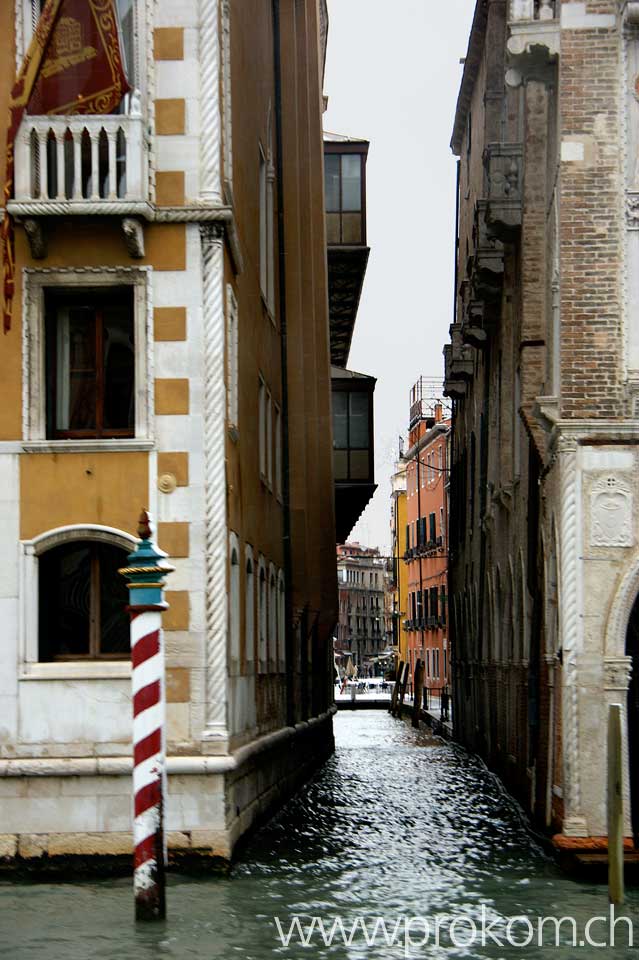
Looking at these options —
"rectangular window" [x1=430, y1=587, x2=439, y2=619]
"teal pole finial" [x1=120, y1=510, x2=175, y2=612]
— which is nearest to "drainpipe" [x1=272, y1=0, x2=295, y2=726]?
"teal pole finial" [x1=120, y1=510, x2=175, y2=612]

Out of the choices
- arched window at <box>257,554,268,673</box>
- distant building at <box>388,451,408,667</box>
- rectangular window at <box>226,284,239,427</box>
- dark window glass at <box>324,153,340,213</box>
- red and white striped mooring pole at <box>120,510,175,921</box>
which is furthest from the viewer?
distant building at <box>388,451,408,667</box>

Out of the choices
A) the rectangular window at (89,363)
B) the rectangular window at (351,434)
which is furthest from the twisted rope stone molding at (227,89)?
the rectangular window at (351,434)

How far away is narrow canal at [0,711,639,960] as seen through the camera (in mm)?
12719

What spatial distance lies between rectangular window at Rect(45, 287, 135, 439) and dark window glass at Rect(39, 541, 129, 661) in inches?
46.8

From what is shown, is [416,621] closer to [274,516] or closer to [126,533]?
[274,516]

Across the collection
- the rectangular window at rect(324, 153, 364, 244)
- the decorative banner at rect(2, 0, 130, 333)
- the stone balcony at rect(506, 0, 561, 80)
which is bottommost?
the decorative banner at rect(2, 0, 130, 333)

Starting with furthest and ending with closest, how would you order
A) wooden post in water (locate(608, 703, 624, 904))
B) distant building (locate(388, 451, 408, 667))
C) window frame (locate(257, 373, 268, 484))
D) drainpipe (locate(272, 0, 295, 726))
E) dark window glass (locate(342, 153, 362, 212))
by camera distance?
distant building (locate(388, 451, 408, 667))
dark window glass (locate(342, 153, 362, 212))
drainpipe (locate(272, 0, 295, 726))
window frame (locate(257, 373, 268, 484))
wooden post in water (locate(608, 703, 624, 904))

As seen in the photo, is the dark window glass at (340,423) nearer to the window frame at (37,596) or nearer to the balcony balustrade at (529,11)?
the balcony balustrade at (529,11)

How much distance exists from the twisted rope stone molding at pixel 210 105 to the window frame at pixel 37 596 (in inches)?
137

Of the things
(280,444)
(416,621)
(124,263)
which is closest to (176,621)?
(124,263)

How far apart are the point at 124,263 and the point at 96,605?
3.37m

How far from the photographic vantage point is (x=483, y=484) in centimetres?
3447

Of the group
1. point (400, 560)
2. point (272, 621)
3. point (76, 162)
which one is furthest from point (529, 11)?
point (400, 560)

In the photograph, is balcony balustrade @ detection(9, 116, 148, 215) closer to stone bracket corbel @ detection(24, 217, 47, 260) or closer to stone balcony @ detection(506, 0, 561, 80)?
stone bracket corbel @ detection(24, 217, 47, 260)
